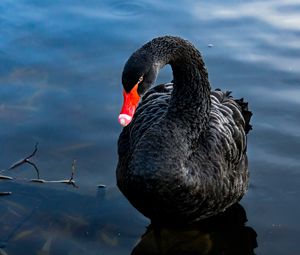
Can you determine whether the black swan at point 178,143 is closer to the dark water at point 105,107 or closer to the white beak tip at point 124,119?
the white beak tip at point 124,119

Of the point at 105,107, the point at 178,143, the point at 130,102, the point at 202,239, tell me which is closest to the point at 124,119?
the point at 130,102

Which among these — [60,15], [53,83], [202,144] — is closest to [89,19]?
[60,15]

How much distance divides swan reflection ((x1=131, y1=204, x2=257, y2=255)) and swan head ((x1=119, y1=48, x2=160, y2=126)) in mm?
927

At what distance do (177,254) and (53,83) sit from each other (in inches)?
82.9

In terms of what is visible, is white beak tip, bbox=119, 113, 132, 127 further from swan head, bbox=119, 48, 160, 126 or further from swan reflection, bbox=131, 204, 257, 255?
swan reflection, bbox=131, 204, 257, 255

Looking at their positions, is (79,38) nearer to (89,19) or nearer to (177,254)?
(89,19)

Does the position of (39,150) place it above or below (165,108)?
below

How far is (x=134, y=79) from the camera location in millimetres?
3068

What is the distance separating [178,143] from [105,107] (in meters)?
1.44

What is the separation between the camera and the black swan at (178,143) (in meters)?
3.33

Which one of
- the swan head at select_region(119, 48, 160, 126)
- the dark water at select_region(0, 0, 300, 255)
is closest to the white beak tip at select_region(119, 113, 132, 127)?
the swan head at select_region(119, 48, 160, 126)

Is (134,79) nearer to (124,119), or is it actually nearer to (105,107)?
(124,119)

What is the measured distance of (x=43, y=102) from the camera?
4906 mm

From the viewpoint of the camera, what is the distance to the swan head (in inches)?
121
